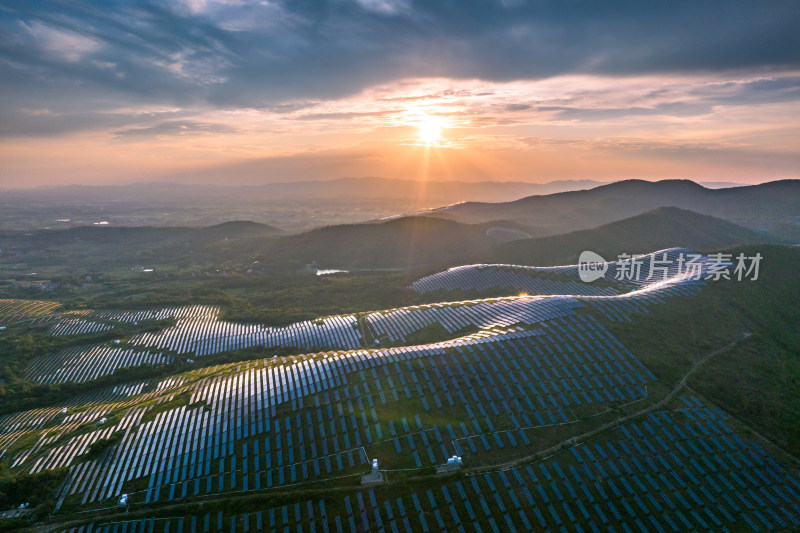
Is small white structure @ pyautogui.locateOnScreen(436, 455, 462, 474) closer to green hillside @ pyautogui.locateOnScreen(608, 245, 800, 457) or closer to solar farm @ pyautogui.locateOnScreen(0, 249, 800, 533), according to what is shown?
solar farm @ pyautogui.locateOnScreen(0, 249, 800, 533)

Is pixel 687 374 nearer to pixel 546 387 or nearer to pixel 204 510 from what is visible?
pixel 546 387

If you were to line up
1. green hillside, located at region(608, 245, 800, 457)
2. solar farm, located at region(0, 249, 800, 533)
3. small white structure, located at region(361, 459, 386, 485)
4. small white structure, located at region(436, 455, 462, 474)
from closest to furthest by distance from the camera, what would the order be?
solar farm, located at region(0, 249, 800, 533) < small white structure, located at region(361, 459, 386, 485) < small white structure, located at region(436, 455, 462, 474) < green hillside, located at region(608, 245, 800, 457)

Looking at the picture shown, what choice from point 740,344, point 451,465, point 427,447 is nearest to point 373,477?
point 427,447

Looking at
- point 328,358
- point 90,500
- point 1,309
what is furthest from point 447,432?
point 1,309

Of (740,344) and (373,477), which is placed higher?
(740,344)

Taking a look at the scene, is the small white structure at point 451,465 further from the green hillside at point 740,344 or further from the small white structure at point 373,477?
the green hillside at point 740,344

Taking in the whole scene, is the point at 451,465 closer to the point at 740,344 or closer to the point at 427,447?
the point at 427,447

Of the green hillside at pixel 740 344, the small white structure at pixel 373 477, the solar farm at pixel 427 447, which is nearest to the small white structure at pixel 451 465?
the solar farm at pixel 427 447

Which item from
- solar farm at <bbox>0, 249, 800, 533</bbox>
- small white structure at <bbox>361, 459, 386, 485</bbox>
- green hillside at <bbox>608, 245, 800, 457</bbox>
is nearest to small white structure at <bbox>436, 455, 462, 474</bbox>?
solar farm at <bbox>0, 249, 800, 533</bbox>
